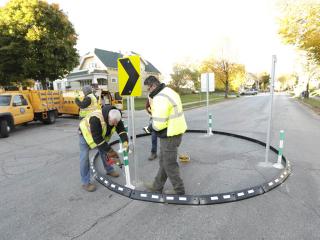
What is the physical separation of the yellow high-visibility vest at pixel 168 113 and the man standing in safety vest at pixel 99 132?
67cm

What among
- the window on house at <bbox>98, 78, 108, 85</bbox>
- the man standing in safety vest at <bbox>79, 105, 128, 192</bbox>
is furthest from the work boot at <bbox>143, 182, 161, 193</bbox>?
the window on house at <bbox>98, 78, 108, 85</bbox>

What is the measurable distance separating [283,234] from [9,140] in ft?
31.4

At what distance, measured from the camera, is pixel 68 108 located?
1391 cm

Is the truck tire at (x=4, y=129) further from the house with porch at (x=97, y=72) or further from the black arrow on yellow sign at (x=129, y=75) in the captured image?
the house with porch at (x=97, y=72)

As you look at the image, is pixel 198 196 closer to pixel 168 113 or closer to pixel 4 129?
pixel 168 113

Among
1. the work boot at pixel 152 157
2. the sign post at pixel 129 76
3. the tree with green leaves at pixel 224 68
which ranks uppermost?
the tree with green leaves at pixel 224 68

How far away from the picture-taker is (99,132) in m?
3.43

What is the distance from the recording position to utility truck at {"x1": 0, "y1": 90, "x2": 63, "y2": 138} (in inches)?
358

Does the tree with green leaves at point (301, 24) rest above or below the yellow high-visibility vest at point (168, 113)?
above

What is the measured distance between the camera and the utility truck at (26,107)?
9102mm

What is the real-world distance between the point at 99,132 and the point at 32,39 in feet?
52.1

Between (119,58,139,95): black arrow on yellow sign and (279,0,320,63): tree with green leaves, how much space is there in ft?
41.3

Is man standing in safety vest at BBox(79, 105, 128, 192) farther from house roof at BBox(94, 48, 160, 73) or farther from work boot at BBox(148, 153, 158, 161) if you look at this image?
house roof at BBox(94, 48, 160, 73)

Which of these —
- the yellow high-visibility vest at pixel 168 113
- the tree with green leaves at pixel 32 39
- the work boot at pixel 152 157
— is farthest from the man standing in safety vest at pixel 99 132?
the tree with green leaves at pixel 32 39
